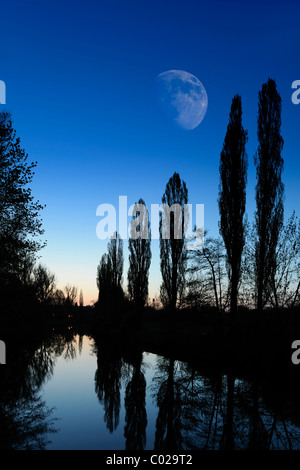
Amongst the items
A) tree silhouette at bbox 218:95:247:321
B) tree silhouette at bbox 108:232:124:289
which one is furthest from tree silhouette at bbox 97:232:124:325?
tree silhouette at bbox 218:95:247:321

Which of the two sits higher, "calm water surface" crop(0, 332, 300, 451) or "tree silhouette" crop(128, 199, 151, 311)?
"tree silhouette" crop(128, 199, 151, 311)

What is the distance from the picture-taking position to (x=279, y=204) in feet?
57.4

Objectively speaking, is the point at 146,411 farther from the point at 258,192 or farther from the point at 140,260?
the point at 140,260

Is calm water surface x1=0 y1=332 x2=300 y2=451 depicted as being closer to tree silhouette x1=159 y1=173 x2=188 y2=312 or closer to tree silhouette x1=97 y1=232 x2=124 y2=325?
tree silhouette x1=159 y1=173 x2=188 y2=312

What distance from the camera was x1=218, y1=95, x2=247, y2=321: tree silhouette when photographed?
17.8 meters

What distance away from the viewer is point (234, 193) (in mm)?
18359

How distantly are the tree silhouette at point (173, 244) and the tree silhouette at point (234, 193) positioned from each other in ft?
21.1

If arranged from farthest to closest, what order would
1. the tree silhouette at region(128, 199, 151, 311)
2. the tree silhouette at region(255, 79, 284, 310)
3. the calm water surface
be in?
the tree silhouette at region(128, 199, 151, 311), the tree silhouette at region(255, 79, 284, 310), the calm water surface

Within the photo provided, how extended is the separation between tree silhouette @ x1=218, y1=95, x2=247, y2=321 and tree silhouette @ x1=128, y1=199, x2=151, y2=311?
1480cm

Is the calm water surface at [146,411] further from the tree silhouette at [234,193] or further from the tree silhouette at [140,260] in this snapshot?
the tree silhouette at [140,260]

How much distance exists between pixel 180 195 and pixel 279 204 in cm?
1016

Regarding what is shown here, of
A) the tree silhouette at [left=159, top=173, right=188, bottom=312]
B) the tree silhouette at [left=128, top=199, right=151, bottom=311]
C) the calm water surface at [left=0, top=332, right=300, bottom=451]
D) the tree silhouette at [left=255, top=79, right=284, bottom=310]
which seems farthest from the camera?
the tree silhouette at [left=128, top=199, right=151, bottom=311]

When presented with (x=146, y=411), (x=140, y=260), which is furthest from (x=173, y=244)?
(x=146, y=411)
